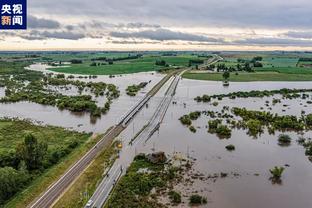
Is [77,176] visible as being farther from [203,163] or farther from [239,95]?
[239,95]

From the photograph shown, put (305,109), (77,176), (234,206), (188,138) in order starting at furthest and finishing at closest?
1. (305,109)
2. (188,138)
3. (77,176)
4. (234,206)

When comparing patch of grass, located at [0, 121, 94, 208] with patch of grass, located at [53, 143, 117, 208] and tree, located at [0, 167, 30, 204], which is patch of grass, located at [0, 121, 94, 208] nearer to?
tree, located at [0, 167, 30, 204]

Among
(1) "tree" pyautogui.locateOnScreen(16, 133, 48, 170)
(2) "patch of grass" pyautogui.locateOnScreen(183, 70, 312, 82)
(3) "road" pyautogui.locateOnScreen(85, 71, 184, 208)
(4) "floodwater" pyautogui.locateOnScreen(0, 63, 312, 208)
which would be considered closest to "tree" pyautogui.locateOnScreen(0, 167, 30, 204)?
(1) "tree" pyautogui.locateOnScreen(16, 133, 48, 170)

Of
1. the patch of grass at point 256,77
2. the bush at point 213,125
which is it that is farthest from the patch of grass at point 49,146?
the patch of grass at point 256,77

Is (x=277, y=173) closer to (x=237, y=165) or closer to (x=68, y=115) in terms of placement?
(x=237, y=165)

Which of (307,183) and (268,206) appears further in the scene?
(307,183)

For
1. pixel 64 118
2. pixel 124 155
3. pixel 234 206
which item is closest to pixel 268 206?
pixel 234 206
